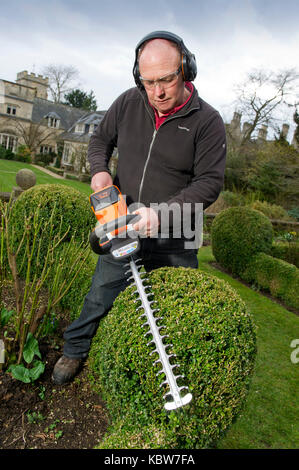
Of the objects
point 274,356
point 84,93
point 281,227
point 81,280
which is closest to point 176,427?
point 81,280

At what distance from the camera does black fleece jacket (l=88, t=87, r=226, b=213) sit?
2193 mm

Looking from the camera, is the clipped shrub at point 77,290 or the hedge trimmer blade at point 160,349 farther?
the clipped shrub at point 77,290

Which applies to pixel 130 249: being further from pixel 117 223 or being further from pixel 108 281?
pixel 108 281

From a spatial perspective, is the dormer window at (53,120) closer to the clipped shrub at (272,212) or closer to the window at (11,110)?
the window at (11,110)

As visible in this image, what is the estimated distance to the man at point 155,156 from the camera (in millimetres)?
2057

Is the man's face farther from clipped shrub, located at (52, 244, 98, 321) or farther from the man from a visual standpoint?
clipped shrub, located at (52, 244, 98, 321)

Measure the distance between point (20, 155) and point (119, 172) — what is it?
33396mm

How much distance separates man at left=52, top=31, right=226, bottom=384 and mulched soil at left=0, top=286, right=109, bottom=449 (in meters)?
0.12

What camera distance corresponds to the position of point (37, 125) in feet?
120

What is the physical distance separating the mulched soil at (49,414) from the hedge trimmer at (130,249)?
883 millimetres

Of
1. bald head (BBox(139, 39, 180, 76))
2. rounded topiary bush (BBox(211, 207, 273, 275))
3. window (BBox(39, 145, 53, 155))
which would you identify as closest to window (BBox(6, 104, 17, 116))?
window (BBox(39, 145, 53, 155))

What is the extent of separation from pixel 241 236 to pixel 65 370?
592cm

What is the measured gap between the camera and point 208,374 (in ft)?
5.81
